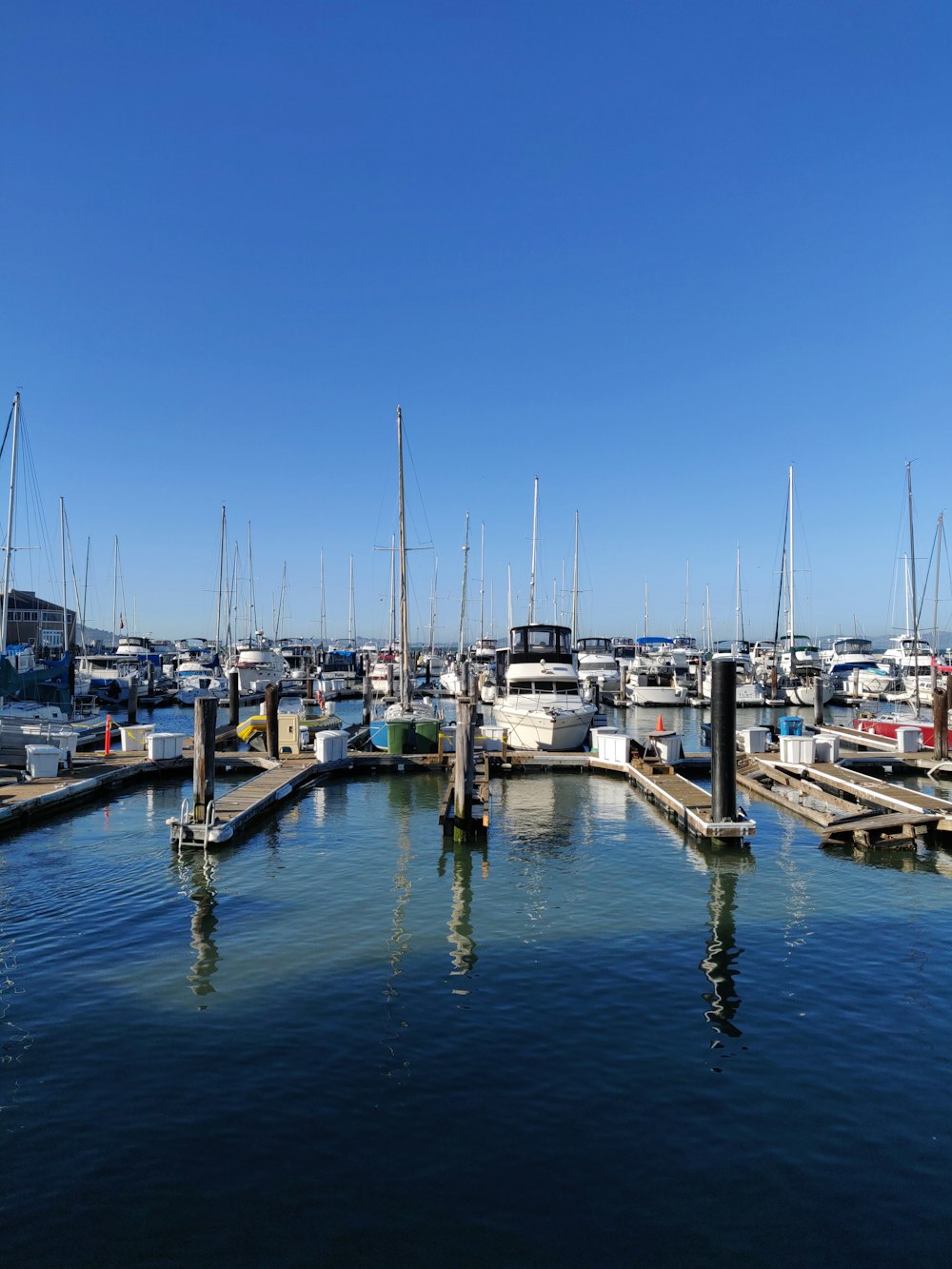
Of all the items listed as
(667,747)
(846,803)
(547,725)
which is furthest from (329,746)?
(846,803)

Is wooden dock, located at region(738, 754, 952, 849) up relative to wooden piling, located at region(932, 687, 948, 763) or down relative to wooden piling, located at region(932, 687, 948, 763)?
down

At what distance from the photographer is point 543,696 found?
116ft

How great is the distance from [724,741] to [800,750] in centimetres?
1079

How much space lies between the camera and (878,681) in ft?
219

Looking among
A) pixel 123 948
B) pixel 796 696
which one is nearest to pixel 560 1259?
pixel 123 948

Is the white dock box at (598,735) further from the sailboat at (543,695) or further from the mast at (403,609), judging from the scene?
the mast at (403,609)

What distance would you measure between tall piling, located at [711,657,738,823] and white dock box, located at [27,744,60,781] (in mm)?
19397

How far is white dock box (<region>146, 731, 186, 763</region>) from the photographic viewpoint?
94.0 feet

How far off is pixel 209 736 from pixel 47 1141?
512 inches

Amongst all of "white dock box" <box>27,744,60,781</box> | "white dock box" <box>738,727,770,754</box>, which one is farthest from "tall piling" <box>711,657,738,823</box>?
"white dock box" <box>27,744,60,781</box>

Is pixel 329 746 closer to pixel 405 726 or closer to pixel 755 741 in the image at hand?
pixel 405 726

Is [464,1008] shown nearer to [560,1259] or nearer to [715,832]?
[560,1259]

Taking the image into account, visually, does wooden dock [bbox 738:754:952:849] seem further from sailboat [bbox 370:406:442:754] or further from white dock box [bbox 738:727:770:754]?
sailboat [bbox 370:406:442:754]

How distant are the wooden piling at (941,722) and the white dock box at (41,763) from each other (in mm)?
30079
